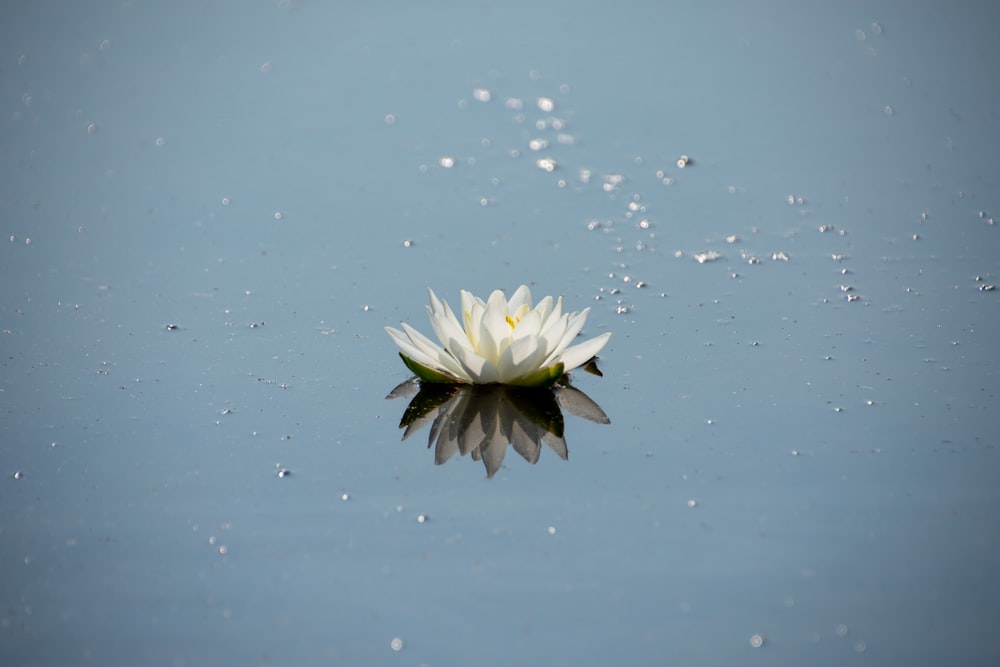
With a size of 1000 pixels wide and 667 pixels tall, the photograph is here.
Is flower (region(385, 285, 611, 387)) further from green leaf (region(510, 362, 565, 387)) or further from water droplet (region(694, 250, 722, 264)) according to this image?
water droplet (region(694, 250, 722, 264))

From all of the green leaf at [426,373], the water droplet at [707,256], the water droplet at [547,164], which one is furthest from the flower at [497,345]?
the water droplet at [547,164]

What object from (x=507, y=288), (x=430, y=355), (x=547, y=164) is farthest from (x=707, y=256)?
(x=430, y=355)

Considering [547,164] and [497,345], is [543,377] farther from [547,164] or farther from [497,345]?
[547,164]

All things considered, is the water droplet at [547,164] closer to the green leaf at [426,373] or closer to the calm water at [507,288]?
the calm water at [507,288]

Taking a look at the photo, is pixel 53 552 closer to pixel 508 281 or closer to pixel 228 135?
pixel 508 281

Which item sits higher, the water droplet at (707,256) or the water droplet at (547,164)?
the water droplet at (547,164)

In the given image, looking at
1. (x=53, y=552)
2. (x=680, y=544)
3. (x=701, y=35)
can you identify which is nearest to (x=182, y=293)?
(x=53, y=552)

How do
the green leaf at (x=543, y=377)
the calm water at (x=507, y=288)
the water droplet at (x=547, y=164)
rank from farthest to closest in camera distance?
the water droplet at (x=547, y=164) → the green leaf at (x=543, y=377) → the calm water at (x=507, y=288)
